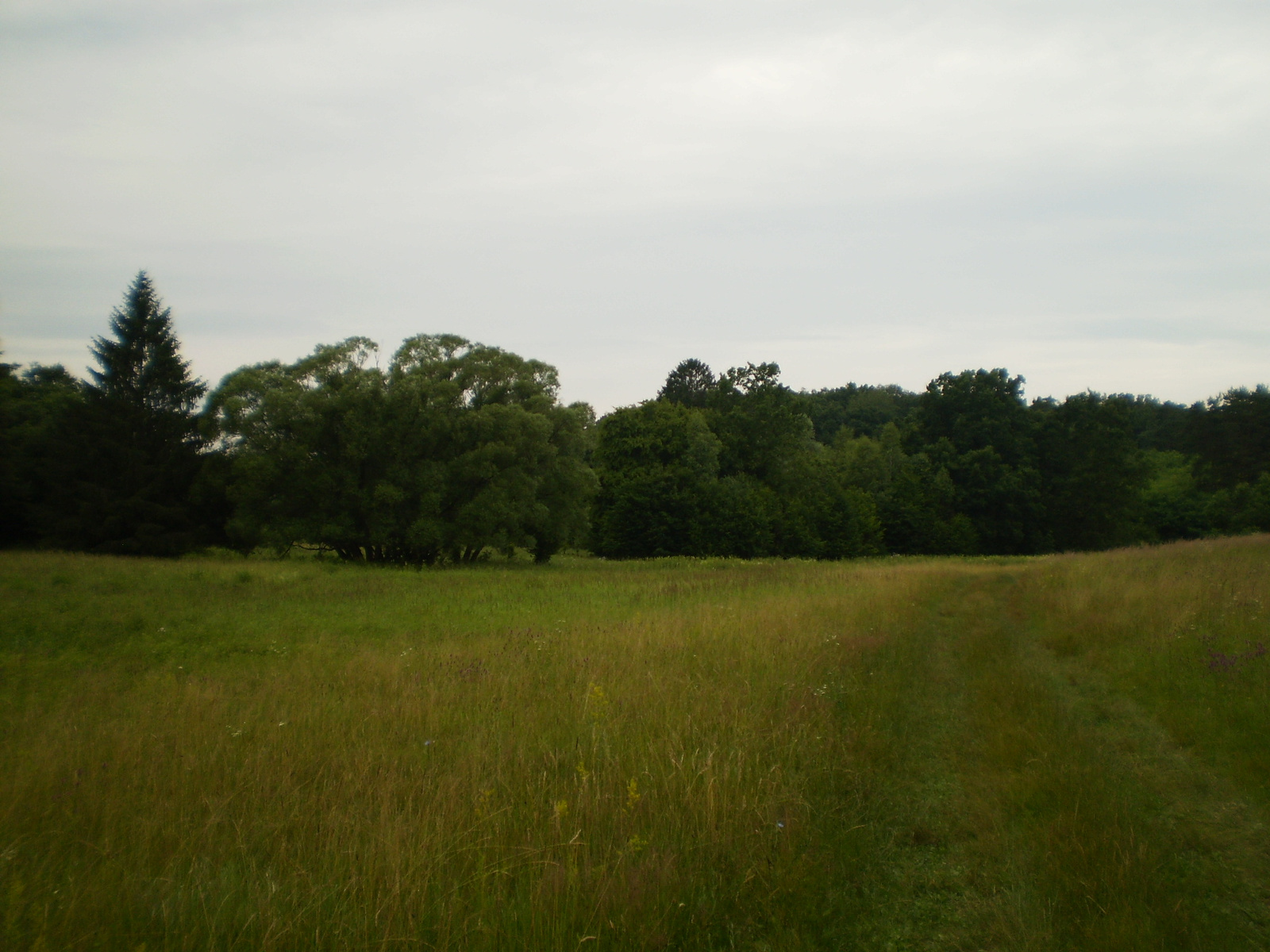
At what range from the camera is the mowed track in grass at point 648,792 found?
140 inches

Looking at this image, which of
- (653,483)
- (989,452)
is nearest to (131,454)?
(653,483)

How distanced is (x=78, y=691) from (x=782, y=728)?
804 cm

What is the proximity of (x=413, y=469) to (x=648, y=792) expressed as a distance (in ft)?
116

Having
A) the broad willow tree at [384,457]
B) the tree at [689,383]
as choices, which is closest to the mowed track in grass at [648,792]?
the broad willow tree at [384,457]

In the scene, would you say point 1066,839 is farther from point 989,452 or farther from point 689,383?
point 689,383

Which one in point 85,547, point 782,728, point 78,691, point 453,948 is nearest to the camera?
point 453,948

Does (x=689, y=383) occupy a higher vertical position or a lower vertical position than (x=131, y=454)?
higher

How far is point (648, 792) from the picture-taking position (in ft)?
15.5

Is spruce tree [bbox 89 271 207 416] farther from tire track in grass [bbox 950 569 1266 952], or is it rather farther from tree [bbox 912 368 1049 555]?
tree [bbox 912 368 1049 555]

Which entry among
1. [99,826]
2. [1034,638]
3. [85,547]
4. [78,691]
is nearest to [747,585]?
[1034,638]

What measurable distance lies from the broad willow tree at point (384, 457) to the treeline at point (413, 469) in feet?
0.35

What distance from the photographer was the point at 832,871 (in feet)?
13.8

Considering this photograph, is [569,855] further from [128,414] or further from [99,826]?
[128,414]

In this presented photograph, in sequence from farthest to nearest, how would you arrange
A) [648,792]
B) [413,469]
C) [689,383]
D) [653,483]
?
1. [689,383]
2. [653,483]
3. [413,469]
4. [648,792]
